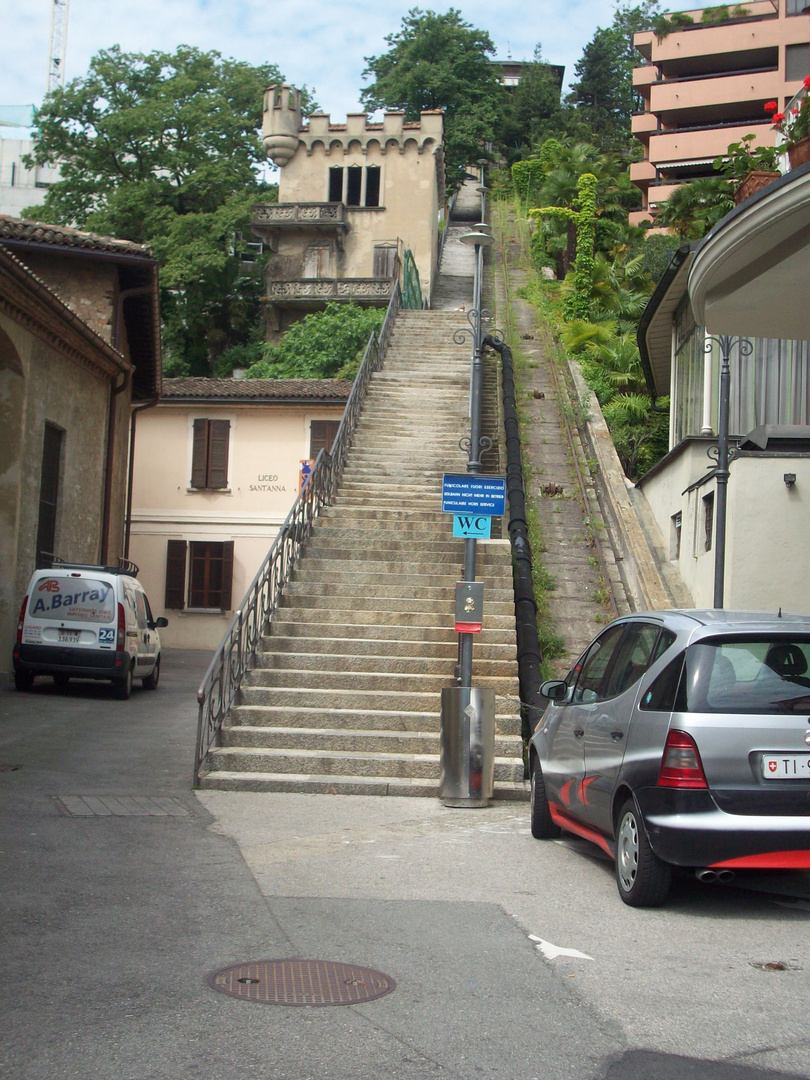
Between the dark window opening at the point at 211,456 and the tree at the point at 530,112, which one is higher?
the tree at the point at 530,112

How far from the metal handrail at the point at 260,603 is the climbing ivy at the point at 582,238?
19.1 metres

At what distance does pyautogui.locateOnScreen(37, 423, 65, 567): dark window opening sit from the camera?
19734 millimetres

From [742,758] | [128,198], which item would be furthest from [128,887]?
[128,198]

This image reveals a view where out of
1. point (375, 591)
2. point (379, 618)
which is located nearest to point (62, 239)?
point (375, 591)

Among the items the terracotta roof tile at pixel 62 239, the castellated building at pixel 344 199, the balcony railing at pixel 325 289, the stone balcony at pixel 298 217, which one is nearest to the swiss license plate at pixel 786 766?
the terracotta roof tile at pixel 62 239

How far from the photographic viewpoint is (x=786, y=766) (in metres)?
5.96

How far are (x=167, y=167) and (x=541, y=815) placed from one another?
46231 mm

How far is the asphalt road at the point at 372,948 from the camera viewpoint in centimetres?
395

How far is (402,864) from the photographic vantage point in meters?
7.33

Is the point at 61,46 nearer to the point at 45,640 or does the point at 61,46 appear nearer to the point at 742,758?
the point at 45,640

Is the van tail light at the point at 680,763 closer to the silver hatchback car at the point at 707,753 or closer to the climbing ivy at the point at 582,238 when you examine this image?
the silver hatchback car at the point at 707,753

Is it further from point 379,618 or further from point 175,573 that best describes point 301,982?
point 175,573

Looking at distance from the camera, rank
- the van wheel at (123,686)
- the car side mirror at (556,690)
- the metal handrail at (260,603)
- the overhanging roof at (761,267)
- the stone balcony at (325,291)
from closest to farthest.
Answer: the car side mirror at (556,690) < the overhanging roof at (761,267) < the metal handrail at (260,603) < the van wheel at (123,686) < the stone balcony at (325,291)

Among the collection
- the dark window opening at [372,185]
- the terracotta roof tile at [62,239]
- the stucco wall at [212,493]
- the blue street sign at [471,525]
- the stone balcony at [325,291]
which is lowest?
the blue street sign at [471,525]
